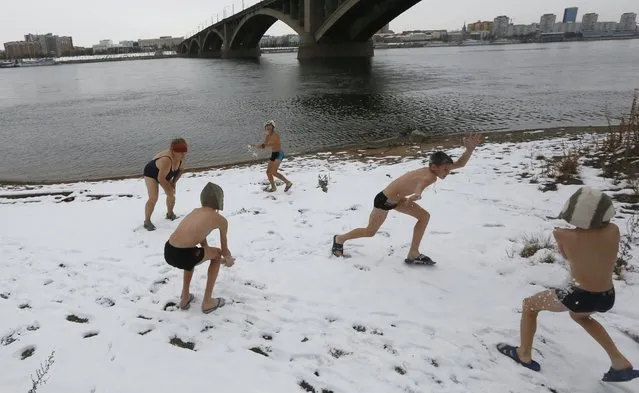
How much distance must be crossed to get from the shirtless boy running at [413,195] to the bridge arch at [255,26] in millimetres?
67601

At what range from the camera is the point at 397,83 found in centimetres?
3741

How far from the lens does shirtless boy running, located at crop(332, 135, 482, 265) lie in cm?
457

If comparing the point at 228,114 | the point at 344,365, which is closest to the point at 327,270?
the point at 344,365

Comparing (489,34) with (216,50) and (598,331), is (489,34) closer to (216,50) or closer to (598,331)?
(216,50)

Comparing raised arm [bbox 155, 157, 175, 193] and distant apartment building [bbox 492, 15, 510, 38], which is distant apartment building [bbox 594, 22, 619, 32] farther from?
raised arm [bbox 155, 157, 175, 193]

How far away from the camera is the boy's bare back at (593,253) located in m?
2.96

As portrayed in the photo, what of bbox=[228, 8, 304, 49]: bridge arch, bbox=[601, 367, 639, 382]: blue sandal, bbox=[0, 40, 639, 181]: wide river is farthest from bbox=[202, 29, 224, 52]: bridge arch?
bbox=[601, 367, 639, 382]: blue sandal

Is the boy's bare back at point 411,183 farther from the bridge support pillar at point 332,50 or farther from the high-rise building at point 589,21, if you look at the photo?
the high-rise building at point 589,21

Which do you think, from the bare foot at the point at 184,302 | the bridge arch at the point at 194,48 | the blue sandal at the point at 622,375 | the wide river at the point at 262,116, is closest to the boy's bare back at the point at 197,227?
the bare foot at the point at 184,302

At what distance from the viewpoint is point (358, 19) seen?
6281 cm

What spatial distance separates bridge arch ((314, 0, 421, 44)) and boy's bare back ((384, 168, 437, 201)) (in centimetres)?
5255

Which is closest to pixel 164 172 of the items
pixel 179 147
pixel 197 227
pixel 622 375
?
pixel 179 147

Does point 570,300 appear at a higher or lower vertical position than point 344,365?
higher

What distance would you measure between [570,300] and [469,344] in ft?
3.41
